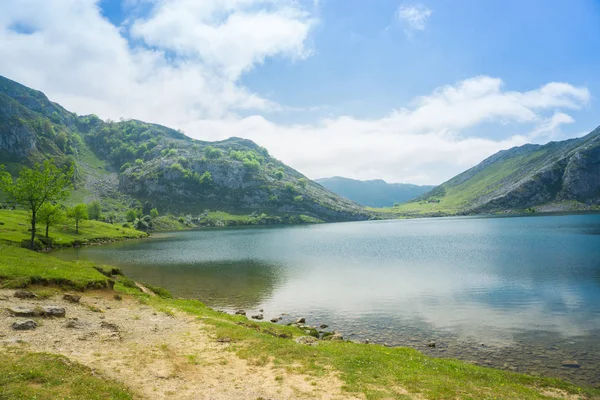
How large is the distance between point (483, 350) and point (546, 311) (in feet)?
52.6

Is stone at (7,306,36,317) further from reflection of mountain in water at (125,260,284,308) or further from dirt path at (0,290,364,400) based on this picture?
reflection of mountain in water at (125,260,284,308)

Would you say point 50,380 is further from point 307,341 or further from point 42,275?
point 42,275

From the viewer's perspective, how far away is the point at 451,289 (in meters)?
52.1

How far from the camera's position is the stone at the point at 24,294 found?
92.2 feet

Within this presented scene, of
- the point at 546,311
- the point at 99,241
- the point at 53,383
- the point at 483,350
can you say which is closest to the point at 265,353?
the point at 53,383

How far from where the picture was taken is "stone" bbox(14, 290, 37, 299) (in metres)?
28.1

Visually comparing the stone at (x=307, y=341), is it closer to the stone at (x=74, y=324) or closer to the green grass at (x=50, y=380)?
the green grass at (x=50, y=380)

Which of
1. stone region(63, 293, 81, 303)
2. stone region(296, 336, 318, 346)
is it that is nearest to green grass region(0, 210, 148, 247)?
stone region(63, 293, 81, 303)

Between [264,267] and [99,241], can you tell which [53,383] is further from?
[99,241]

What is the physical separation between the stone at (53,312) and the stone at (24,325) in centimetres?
283

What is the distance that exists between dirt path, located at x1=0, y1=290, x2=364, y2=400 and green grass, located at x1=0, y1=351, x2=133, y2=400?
1138 millimetres

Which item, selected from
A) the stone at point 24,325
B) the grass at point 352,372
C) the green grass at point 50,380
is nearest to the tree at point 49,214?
the grass at point 352,372

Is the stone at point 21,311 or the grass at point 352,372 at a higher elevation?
the stone at point 21,311

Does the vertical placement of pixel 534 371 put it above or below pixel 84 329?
below
